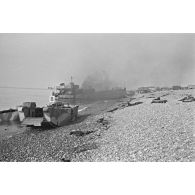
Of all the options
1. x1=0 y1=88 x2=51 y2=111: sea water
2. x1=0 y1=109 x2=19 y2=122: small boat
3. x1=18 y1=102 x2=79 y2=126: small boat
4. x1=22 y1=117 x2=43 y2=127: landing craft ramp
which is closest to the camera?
x1=0 y1=88 x2=51 y2=111: sea water

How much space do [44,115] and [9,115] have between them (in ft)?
5.13

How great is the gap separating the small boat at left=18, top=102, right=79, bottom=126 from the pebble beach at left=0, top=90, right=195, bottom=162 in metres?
0.28

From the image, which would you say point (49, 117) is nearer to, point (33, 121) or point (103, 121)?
point (33, 121)

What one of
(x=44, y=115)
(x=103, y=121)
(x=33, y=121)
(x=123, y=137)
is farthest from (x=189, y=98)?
(x=33, y=121)

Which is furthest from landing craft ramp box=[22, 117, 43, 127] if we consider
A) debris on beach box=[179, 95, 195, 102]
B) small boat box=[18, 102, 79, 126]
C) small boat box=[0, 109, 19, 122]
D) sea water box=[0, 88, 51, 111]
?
debris on beach box=[179, 95, 195, 102]

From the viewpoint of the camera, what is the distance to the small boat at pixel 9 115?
23.6 feet

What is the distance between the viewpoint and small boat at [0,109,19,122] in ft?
23.6

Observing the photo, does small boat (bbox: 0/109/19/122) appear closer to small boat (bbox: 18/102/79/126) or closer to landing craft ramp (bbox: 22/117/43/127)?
small boat (bbox: 18/102/79/126)

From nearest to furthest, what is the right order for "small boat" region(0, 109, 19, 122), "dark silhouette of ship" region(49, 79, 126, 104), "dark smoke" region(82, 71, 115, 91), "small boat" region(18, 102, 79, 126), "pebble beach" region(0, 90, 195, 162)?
"pebble beach" region(0, 90, 195, 162) < "dark smoke" region(82, 71, 115, 91) < "dark silhouette of ship" region(49, 79, 126, 104) < "small boat" region(18, 102, 79, 126) < "small boat" region(0, 109, 19, 122)

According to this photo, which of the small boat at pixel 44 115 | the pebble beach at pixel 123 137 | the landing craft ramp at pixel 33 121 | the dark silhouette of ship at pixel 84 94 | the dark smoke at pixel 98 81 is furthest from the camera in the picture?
the landing craft ramp at pixel 33 121

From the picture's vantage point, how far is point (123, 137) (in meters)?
4.83

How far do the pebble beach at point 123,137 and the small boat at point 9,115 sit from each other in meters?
0.82

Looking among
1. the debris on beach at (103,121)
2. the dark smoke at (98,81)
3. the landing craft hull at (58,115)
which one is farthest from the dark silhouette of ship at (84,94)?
the debris on beach at (103,121)

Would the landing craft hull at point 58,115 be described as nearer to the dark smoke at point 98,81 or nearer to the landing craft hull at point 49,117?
the landing craft hull at point 49,117
